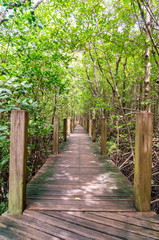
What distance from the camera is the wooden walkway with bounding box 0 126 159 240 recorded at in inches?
63.1

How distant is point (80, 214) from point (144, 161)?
99cm

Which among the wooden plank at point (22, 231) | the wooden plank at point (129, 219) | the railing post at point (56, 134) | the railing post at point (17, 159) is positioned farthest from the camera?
the railing post at point (56, 134)

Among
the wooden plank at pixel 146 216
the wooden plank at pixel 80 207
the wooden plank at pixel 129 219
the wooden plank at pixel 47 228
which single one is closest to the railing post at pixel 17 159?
the wooden plank at pixel 47 228

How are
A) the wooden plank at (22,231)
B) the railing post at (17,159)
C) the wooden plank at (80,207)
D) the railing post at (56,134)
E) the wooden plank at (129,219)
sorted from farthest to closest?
the railing post at (56,134), the wooden plank at (80,207), the railing post at (17,159), the wooden plank at (129,219), the wooden plank at (22,231)

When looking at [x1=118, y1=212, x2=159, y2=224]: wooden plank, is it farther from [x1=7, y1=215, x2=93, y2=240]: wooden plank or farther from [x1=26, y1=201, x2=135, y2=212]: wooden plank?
[x1=7, y1=215, x2=93, y2=240]: wooden plank

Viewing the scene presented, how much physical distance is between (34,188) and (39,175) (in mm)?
635

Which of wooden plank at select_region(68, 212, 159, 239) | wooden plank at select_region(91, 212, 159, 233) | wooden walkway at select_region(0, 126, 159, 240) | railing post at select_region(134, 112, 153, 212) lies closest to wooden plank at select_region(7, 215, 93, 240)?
wooden walkway at select_region(0, 126, 159, 240)

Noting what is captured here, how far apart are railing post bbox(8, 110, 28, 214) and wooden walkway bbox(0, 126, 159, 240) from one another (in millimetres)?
178

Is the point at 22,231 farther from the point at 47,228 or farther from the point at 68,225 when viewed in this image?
the point at 68,225

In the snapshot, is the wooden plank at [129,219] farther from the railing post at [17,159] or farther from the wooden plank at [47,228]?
the railing post at [17,159]

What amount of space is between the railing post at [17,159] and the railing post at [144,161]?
53.6 inches

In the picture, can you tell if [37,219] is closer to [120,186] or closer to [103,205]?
[103,205]

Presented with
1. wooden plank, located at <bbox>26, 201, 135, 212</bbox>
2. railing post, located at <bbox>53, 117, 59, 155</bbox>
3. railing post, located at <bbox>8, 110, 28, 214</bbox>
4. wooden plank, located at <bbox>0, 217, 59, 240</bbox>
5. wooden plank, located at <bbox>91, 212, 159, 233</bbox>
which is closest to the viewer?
wooden plank, located at <bbox>0, 217, 59, 240</bbox>

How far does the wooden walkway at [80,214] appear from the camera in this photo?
5.26 feet
